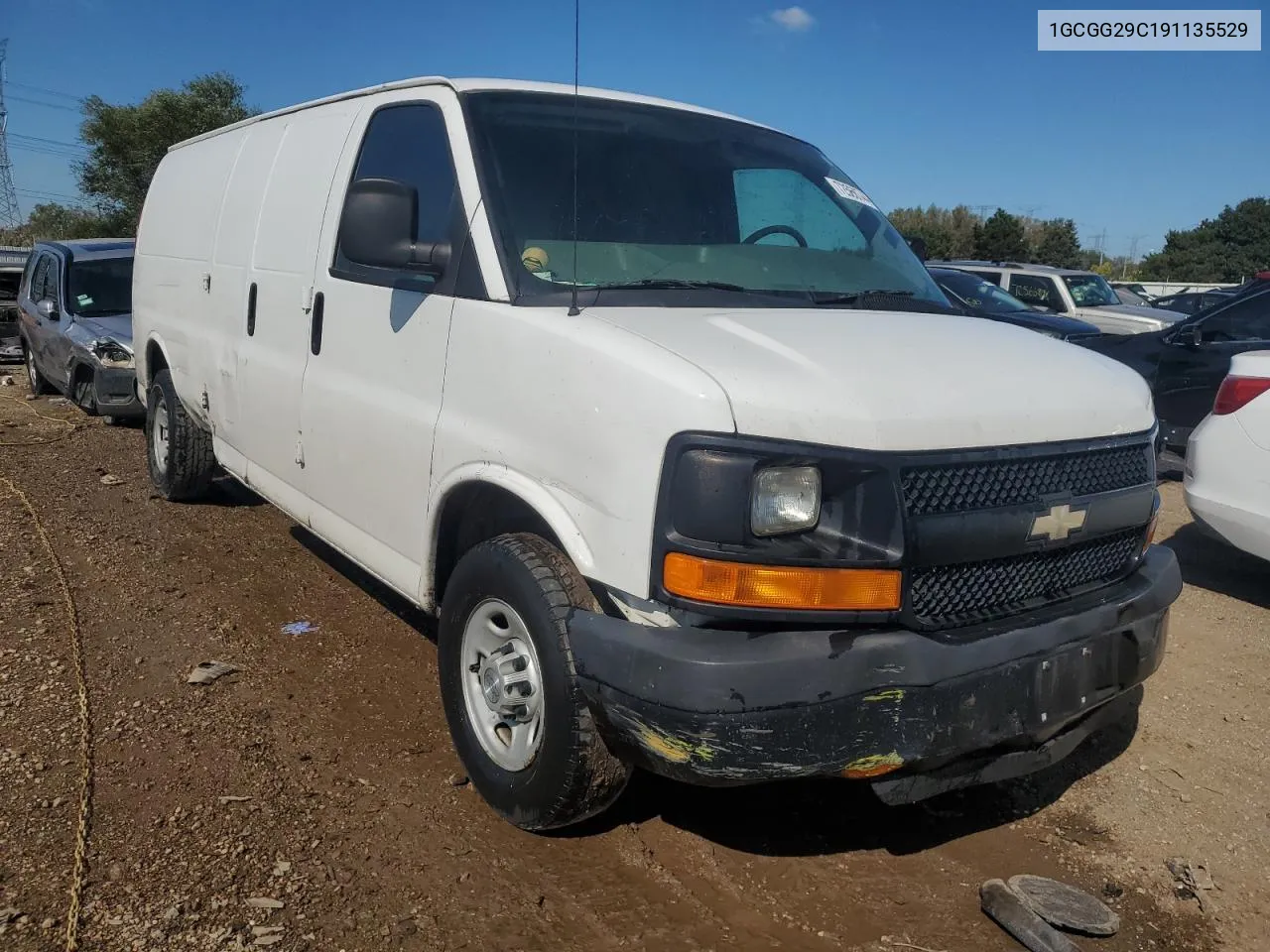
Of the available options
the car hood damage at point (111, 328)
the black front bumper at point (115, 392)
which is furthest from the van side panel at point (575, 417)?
the car hood damage at point (111, 328)

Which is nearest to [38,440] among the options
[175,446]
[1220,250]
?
[175,446]

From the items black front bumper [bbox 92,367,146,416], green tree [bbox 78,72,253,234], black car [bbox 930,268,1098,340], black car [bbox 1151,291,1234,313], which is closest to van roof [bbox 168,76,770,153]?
black front bumper [bbox 92,367,146,416]

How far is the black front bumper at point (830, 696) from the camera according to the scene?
230 cm

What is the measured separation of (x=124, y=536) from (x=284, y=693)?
2656 mm

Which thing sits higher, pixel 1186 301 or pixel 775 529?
pixel 1186 301

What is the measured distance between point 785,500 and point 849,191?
7.45ft

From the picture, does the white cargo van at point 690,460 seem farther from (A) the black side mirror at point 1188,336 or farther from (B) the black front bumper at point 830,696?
(A) the black side mirror at point 1188,336

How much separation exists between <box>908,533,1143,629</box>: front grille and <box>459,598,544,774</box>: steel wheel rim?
104 centimetres

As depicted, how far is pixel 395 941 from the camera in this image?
255cm

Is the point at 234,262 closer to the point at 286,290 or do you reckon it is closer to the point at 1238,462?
the point at 286,290

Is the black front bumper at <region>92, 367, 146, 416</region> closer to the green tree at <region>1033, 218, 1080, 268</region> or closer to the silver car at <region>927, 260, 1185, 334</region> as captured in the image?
the silver car at <region>927, 260, 1185, 334</region>

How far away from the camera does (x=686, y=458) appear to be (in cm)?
233

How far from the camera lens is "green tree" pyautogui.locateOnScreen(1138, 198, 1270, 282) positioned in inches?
2285

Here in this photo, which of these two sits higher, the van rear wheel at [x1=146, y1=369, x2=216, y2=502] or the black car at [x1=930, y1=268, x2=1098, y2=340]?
the black car at [x1=930, y1=268, x2=1098, y2=340]
